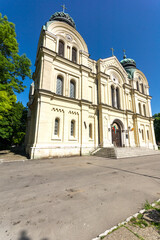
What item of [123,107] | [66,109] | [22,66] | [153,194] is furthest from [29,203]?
[123,107]

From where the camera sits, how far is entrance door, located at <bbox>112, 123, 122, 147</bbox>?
17875 millimetres

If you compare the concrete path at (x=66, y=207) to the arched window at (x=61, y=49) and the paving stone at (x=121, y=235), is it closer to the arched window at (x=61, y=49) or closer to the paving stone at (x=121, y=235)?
the paving stone at (x=121, y=235)

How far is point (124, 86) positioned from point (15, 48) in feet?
61.1

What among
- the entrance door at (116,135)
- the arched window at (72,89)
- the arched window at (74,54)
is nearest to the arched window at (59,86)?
the arched window at (72,89)

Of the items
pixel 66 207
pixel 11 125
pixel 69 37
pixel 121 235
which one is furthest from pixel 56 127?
pixel 69 37

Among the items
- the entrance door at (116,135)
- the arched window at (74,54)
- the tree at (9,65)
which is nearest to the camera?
the tree at (9,65)

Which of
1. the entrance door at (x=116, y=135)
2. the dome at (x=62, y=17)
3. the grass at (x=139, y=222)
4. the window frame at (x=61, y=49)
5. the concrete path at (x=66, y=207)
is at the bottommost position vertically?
the concrete path at (x=66, y=207)

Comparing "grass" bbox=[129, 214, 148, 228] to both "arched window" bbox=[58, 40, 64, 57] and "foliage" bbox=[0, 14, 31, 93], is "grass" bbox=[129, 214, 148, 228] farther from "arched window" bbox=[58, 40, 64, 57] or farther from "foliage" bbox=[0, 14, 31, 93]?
"arched window" bbox=[58, 40, 64, 57]

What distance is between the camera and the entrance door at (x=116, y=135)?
17.9 m

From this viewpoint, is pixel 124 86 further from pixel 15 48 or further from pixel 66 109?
pixel 15 48

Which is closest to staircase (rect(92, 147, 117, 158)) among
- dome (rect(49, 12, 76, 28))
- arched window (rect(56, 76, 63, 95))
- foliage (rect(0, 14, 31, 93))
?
arched window (rect(56, 76, 63, 95))

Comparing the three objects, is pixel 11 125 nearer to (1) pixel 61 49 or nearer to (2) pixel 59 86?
(2) pixel 59 86

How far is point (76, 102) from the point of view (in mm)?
14039

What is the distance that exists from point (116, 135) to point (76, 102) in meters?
9.53
